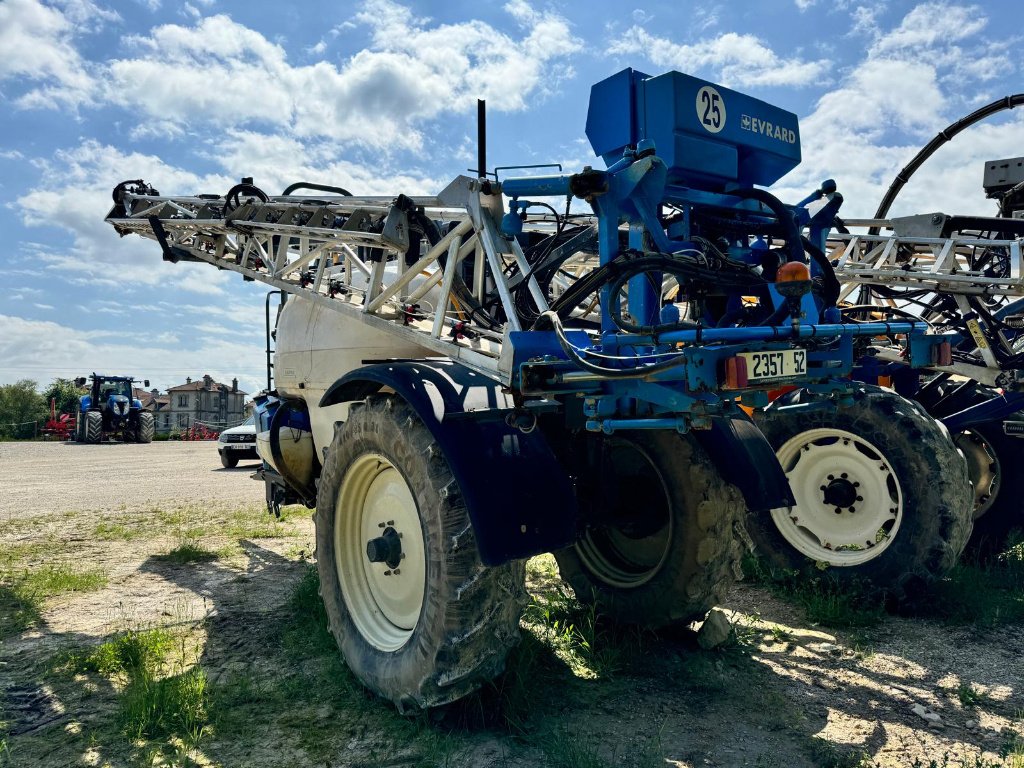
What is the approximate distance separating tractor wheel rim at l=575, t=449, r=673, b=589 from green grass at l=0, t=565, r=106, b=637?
3678 mm

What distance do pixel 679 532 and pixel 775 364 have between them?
4.71ft

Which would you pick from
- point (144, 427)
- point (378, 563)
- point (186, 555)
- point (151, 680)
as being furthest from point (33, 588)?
point (144, 427)

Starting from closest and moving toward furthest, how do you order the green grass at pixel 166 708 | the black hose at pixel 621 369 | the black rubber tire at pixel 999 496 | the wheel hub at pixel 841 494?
the black hose at pixel 621 369 → the green grass at pixel 166 708 → the wheel hub at pixel 841 494 → the black rubber tire at pixel 999 496

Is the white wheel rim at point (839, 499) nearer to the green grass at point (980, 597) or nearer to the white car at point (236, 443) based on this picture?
the green grass at point (980, 597)

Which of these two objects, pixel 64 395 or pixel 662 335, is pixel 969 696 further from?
pixel 64 395

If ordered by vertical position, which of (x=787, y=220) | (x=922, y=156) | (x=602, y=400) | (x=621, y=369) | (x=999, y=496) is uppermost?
(x=922, y=156)

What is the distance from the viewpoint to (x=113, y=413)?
2447 cm

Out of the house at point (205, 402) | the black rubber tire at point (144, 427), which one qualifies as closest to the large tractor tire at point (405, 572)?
the black rubber tire at point (144, 427)

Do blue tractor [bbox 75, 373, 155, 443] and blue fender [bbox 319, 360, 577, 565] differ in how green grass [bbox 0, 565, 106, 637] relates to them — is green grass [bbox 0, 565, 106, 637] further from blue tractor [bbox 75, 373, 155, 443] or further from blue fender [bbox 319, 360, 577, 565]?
blue tractor [bbox 75, 373, 155, 443]

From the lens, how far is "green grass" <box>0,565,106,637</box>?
490 cm

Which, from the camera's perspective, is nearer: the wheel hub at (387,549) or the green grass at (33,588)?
the wheel hub at (387,549)

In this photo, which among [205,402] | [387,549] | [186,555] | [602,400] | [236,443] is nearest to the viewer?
[602,400]

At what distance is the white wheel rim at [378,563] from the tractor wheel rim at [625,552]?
1249 mm

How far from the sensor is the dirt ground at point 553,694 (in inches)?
124
